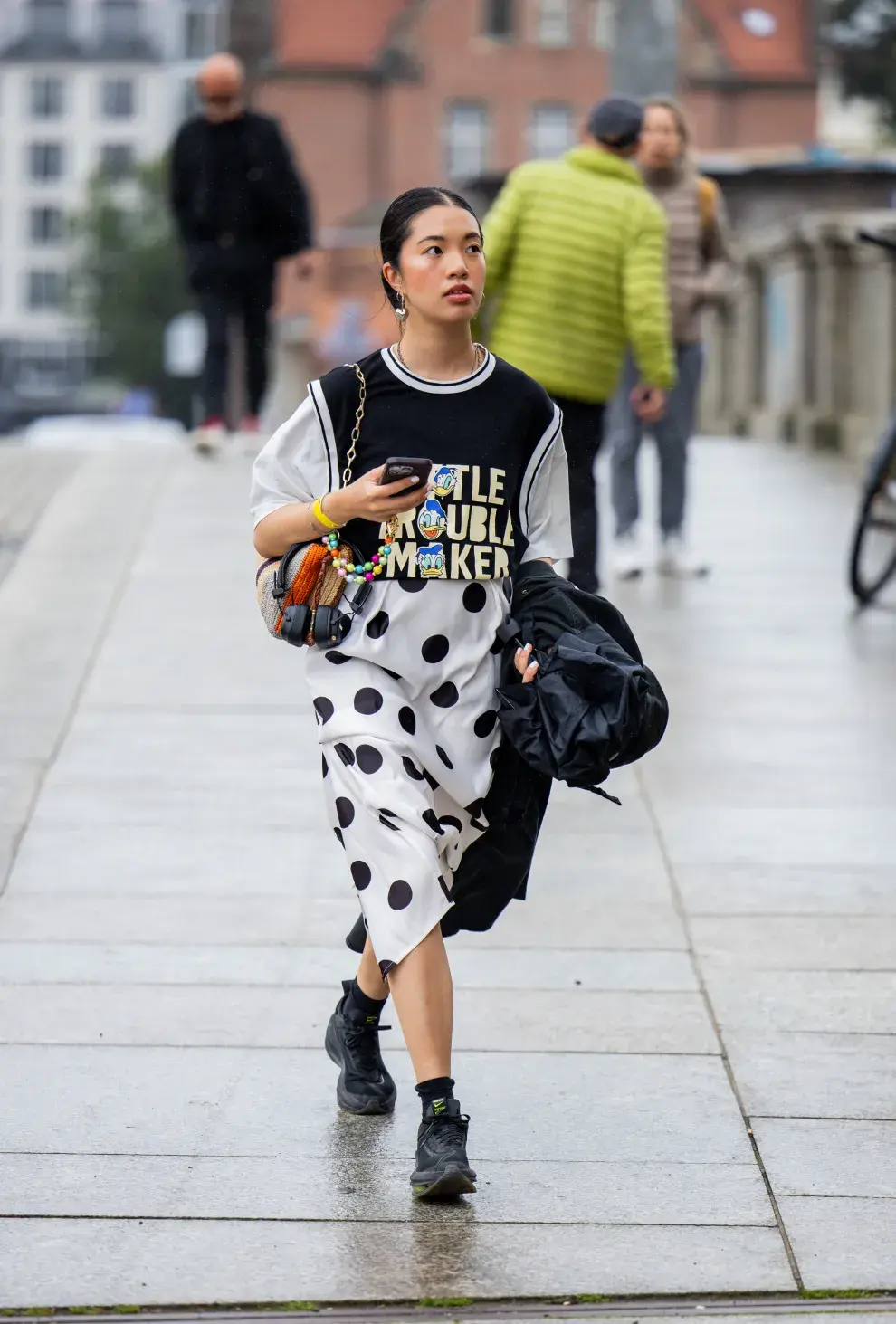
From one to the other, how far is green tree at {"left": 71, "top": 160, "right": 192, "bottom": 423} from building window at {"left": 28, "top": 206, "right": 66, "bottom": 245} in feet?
89.0

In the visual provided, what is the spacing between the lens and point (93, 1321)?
3.65 meters

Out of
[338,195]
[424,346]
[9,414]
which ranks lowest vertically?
[9,414]

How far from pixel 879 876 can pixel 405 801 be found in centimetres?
249

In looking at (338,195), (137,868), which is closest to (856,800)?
(137,868)

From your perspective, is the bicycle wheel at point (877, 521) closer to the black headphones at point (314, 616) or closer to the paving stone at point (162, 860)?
the paving stone at point (162, 860)

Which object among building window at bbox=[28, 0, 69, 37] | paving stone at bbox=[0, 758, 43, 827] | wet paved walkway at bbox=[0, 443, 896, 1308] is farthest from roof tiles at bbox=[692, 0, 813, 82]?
building window at bbox=[28, 0, 69, 37]

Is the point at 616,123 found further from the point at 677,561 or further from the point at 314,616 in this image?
the point at 314,616

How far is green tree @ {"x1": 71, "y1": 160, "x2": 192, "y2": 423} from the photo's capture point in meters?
94.2

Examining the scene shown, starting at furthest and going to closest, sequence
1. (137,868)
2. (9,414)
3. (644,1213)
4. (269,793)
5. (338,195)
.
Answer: (9,414) → (338,195) → (269,793) → (137,868) → (644,1213)

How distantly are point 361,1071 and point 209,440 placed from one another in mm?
8941

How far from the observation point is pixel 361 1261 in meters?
3.87

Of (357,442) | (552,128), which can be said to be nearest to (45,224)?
(552,128)

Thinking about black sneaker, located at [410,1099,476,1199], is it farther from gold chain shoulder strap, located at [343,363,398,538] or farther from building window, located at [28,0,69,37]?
building window, located at [28,0,69,37]

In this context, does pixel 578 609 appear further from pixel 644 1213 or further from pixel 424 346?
pixel 644 1213
